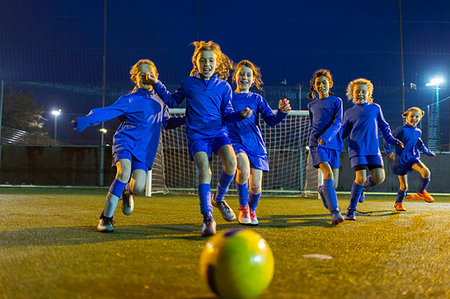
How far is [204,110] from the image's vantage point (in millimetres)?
3295

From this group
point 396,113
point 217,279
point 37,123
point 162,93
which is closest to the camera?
point 217,279

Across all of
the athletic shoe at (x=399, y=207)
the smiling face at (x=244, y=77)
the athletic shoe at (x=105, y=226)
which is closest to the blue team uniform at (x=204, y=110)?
the smiling face at (x=244, y=77)

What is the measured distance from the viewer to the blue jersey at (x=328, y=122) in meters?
4.16

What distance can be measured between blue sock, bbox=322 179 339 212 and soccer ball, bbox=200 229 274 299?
2570mm

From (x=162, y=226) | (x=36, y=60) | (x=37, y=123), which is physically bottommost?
(x=162, y=226)

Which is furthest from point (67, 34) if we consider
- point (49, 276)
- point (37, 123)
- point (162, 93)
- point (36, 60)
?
point (49, 276)

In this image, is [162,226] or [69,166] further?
[69,166]

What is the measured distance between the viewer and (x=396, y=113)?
1095 cm

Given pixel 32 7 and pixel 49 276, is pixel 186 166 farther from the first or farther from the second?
pixel 49 276

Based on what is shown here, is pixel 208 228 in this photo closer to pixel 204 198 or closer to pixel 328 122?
pixel 204 198

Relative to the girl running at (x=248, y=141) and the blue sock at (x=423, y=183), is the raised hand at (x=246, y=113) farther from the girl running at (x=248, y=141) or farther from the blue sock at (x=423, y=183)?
the blue sock at (x=423, y=183)

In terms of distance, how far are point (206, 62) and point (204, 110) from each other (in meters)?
0.45

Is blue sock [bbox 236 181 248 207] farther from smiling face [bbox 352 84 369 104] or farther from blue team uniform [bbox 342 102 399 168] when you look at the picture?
smiling face [bbox 352 84 369 104]

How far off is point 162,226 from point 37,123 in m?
10.9
